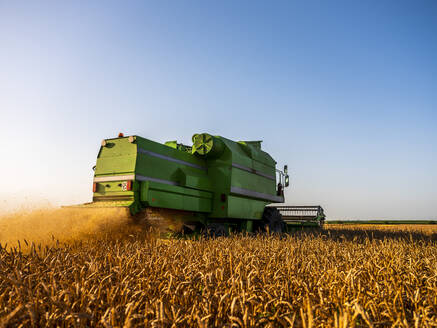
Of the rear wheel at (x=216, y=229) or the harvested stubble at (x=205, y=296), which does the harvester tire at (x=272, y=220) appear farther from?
the harvested stubble at (x=205, y=296)

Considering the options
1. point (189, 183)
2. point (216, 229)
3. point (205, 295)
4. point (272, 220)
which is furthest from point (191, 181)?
point (205, 295)

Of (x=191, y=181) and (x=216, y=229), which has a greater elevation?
(x=191, y=181)

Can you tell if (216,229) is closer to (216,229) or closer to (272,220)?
(216,229)

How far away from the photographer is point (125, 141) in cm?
823

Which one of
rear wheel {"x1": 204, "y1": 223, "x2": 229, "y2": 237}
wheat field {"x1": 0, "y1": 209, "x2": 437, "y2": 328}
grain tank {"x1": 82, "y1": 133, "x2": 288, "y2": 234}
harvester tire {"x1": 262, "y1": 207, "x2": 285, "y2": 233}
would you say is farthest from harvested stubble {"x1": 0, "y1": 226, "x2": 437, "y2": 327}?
harvester tire {"x1": 262, "y1": 207, "x2": 285, "y2": 233}

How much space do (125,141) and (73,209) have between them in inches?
77.9

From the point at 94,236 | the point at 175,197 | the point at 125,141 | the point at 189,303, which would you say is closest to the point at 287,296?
the point at 189,303

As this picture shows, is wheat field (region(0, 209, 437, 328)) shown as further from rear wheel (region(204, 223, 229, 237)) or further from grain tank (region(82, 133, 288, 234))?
rear wheel (region(204, 223, 229, 237))

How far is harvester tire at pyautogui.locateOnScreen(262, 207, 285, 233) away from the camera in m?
11.9

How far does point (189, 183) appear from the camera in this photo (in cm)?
884

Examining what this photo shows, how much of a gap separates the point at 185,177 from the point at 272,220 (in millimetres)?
4681

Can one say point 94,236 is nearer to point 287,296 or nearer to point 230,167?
point 230,167

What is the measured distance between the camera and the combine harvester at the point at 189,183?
25.7 ft

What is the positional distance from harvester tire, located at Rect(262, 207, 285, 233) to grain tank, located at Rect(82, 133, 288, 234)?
0.04 meters
